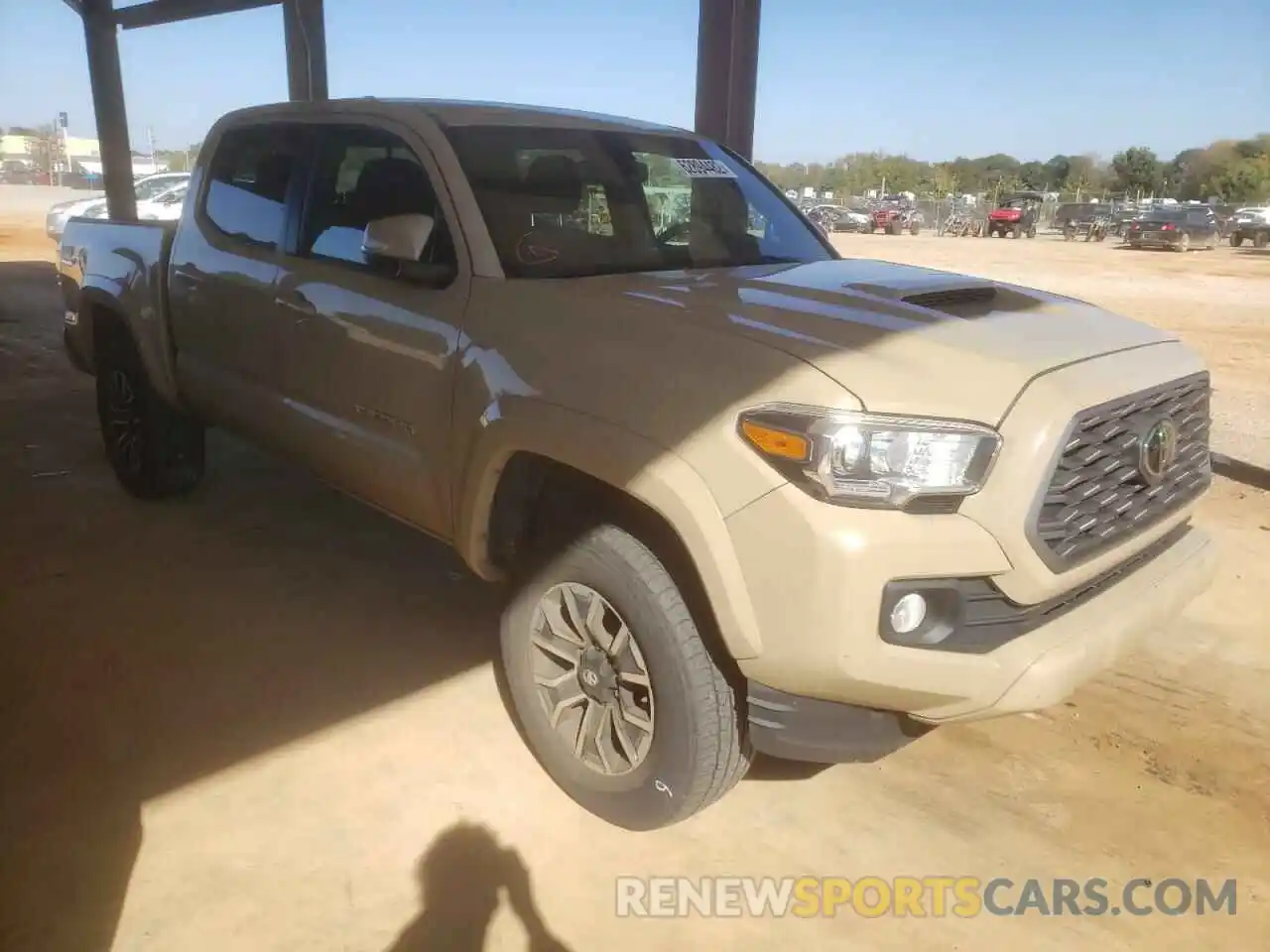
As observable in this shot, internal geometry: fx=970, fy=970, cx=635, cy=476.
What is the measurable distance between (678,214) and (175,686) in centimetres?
245

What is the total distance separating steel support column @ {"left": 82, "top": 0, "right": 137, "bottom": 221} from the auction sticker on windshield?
8.80 metres

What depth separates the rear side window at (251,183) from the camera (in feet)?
12.4

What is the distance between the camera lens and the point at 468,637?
12.2ft

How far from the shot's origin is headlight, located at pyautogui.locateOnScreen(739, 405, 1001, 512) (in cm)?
206

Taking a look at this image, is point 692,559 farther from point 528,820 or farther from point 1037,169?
point 1037,169

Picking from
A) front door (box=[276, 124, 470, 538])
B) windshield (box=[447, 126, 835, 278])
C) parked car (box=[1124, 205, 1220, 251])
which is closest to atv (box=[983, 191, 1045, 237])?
parked car (box=[1124, 205, 1220, 251])

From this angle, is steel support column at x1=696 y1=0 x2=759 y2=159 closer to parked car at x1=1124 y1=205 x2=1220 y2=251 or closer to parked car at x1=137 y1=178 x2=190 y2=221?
parked car at x1=137 y1=178 x2=190 y2=221

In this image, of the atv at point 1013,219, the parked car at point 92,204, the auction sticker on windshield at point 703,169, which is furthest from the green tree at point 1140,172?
the auction sticker on windshield at point 703,169

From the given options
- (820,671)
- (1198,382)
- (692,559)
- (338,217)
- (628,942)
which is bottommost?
(628,942)

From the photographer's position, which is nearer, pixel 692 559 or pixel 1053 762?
pixel 692 559

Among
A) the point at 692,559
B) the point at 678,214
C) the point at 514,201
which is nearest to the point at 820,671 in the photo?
the point at 692,559

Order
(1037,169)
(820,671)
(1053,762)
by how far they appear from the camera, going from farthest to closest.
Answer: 1. (1037,169)
2. (1053,762)
3. (820,671)

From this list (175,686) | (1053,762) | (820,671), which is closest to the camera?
(820,671)

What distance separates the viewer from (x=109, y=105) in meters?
10.5
